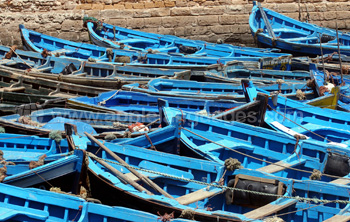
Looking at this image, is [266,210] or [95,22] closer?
[266,210]

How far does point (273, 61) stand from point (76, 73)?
539 cm

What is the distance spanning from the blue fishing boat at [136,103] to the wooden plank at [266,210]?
439 centimetres

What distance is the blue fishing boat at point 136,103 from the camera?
10.9m

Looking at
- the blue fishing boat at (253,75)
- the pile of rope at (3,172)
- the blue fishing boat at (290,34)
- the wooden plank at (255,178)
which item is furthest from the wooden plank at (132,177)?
the blue fishing boat at (290,34)

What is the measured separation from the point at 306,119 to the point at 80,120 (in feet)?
14.5

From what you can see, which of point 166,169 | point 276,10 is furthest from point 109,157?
point 276,10

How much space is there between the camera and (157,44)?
1720 cm

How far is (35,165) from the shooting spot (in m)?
7.63

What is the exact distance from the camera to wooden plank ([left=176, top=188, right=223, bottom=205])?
6.72 metres

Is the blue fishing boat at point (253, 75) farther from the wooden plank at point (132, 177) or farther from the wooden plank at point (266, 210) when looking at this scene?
the wooden plank at point (266, 210)

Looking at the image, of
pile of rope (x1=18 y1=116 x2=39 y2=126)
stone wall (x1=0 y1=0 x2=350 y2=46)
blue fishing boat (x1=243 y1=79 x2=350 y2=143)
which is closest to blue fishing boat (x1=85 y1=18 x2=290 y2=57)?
stone wall (x1=0 y1=0 x2=350 y2=46)

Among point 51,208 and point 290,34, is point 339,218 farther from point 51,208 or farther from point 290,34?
point 290,34

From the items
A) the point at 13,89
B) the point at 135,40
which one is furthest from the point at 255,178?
the point at 135,40

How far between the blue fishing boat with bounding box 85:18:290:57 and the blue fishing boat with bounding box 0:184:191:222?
9.12 m
